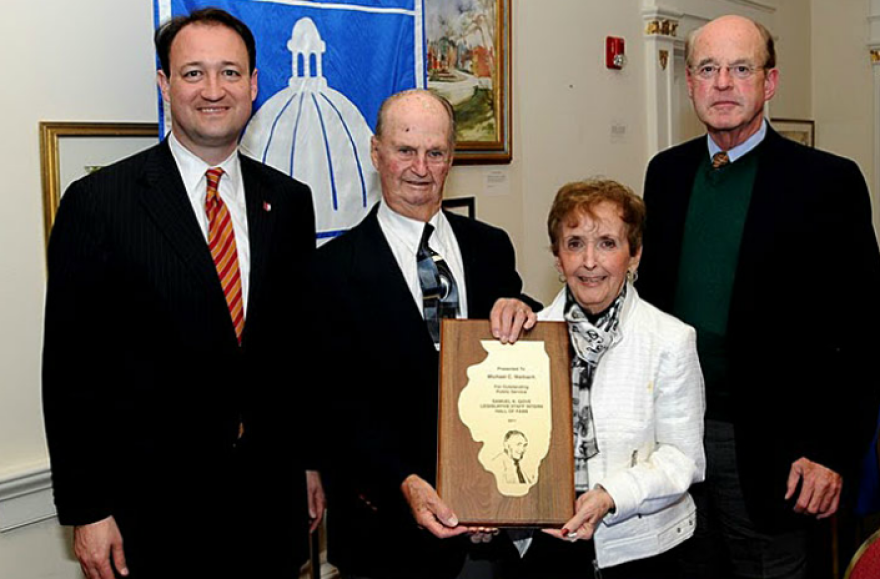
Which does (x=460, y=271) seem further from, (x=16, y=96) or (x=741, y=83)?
(x=16, y=96)

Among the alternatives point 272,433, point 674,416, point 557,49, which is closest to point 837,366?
point 674,416

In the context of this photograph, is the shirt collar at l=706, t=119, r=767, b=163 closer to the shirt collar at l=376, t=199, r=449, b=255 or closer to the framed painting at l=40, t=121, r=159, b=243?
the shirt collar at l=376, t=199, r=449, b=255

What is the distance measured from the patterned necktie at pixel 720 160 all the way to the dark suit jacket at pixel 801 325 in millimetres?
113

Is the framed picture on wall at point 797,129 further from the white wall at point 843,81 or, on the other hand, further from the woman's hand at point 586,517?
the woman's hand at point 586,517

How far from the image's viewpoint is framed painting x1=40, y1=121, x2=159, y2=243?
2494 mm

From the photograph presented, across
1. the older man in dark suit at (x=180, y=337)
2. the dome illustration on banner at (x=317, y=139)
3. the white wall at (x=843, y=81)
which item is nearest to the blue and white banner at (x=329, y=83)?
the dome illustration on banner at (x=317, y=139)

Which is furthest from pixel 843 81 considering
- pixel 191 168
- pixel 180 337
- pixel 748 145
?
pixel 180 337

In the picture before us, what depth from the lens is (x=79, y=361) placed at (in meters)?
2.02

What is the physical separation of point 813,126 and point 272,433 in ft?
18.5

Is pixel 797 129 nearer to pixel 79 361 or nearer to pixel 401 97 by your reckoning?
pixel 401 97

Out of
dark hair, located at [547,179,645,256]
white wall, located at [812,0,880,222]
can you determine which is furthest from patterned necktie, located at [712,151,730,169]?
white wall, located at [812,0,880,222]

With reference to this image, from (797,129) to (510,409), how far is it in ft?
17.4

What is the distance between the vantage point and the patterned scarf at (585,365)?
2006 millimetres

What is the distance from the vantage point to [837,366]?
2.36m
